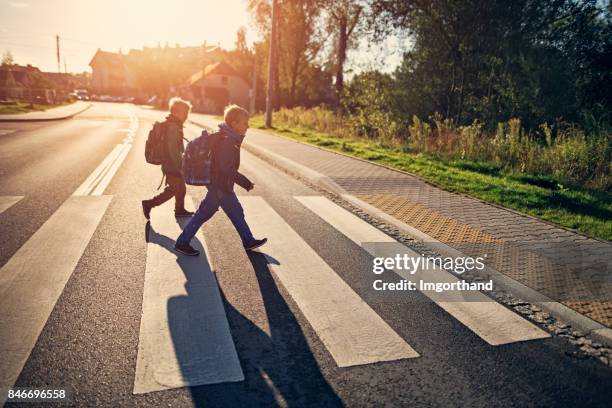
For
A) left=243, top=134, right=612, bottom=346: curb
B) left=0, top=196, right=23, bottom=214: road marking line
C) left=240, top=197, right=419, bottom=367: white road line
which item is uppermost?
left=243, top=134, right=612, bottom=346: curb

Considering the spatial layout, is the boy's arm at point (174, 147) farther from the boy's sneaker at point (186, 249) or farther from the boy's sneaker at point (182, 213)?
the boy's sneaker at point (186, 249)

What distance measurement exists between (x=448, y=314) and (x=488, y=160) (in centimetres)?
892

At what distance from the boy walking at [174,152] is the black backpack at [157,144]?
1.2 inches

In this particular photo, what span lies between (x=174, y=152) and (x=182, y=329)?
321 cm

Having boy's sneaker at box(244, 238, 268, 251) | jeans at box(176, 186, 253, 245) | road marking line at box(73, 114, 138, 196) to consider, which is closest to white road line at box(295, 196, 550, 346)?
boy's sneaker at box(244, 238, 268, 251)

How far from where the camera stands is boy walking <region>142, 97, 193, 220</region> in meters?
5.43

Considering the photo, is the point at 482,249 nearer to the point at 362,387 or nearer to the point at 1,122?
the point at 362,387

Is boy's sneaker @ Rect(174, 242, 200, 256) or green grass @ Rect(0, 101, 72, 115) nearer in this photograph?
boy's sneaker @ Rect(174, 242, 200, 256)

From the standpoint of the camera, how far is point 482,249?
489 centimetres

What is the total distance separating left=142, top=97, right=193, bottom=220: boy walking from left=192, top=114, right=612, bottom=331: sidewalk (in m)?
3.09

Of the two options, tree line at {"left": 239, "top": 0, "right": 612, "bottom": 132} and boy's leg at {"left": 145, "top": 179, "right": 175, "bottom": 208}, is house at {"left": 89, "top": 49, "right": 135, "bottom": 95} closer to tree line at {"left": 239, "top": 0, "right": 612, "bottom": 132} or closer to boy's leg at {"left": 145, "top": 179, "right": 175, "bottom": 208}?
tree line at {"left": 239, "top": 0, "right": 612, "bottom": 132}

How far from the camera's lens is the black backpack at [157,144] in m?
5.47

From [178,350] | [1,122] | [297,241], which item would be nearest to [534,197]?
[297,241]

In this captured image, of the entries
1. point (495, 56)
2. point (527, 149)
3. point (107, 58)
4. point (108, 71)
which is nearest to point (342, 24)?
point (495, 56)
